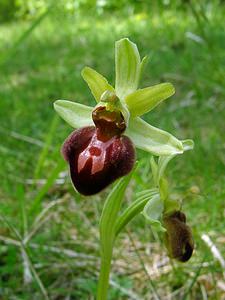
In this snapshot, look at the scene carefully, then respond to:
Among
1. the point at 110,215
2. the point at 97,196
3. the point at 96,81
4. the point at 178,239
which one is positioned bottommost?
the point at 97,196

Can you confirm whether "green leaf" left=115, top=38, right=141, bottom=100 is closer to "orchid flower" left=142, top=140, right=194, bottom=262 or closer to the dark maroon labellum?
the dark maroon labellum

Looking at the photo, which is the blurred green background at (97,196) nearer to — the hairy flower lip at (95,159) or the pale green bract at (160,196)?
the pale green bract at (160,196)

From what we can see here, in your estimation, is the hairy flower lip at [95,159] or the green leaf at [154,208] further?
the green leaf at [154,208]

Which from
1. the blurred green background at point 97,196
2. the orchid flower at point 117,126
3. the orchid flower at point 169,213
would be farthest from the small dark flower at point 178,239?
the orchid flower at point 117,126

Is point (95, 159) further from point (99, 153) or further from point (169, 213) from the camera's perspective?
point (169, 213)

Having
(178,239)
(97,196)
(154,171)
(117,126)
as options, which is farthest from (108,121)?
(97,196)

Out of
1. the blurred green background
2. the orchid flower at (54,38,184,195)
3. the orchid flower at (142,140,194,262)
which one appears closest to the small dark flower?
the orchid flower at (142,140,194,262)
